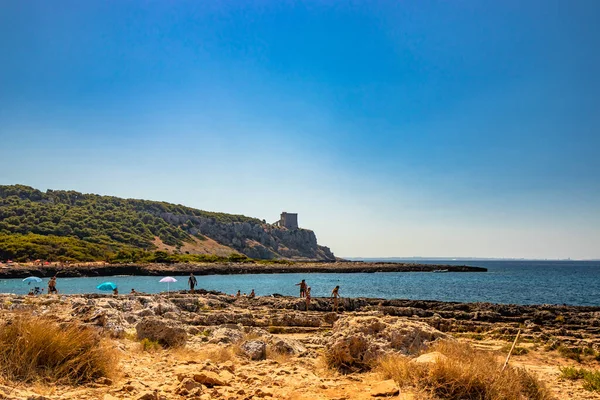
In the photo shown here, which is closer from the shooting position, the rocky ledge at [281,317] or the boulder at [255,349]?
the boulder at [255,349]

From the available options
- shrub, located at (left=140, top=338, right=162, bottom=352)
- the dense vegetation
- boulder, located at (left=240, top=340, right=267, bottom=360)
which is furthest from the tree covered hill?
boulder, located at (left=240, top=340, right=267, bottom=360)

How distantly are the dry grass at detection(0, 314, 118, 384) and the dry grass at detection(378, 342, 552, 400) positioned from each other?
5113 mm

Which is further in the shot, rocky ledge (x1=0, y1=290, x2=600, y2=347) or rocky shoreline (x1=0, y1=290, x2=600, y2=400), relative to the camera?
rocky ledge (x1=0, y1=290, x2=600, y2=347)

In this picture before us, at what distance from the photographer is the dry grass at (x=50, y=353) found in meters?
6.20

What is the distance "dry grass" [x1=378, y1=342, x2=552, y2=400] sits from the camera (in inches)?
258

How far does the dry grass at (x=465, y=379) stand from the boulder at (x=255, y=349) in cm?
311

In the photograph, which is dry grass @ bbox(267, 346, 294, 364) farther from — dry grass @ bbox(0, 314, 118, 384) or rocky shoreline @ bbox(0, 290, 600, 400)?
dry grass @ bbox(0, 314, 118, 384)

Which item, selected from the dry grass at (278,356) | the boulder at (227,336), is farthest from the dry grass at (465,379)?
the boulder at (227,336)

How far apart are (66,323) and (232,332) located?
532cm

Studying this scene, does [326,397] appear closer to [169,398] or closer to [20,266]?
[169,398]

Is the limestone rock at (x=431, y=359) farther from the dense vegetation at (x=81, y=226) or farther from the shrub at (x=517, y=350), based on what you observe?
the dense vegetation at (x=81, y=226)

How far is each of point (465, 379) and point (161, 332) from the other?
24.8 ft

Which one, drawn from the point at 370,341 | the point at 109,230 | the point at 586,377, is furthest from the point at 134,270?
the point at 586,377

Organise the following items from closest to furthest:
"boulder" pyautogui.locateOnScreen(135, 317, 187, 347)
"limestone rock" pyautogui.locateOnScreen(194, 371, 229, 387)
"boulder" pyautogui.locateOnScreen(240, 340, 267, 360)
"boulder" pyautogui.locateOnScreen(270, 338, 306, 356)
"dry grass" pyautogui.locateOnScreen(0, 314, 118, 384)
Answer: "dry grass" pyautogui.locateOnScreen(0, 314, 118, 384) → "limestone rock" pyautogui.locateOnScreen(194, 371, 229, 387) → "boulder" pyautogui.locateOnScreen(240, 340, 267, 360) → "boulder" pyautogui.locateOnScreen(270, 338, 306, 356) → "boulder" pyautogui.locateOnScreen(135, 317, 187, 347)
